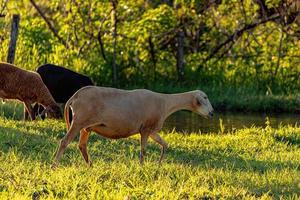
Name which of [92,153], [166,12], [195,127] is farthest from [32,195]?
[166,12]

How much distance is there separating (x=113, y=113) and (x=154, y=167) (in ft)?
2.38

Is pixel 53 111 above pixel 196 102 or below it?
below

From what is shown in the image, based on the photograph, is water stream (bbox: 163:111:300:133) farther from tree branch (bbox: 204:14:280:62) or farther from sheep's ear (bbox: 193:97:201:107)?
sheep's ear (bbox: 193:97:201:107)

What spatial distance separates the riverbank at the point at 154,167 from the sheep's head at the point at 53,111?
39cm

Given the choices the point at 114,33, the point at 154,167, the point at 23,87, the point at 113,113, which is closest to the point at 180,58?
the point at 114,33

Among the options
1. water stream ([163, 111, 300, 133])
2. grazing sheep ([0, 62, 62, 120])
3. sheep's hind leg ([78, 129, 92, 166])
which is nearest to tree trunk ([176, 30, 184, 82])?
water stream ([163, 111, 300, 133])

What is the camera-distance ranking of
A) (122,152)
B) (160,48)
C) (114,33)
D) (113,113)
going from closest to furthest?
1. (113,113)
2. (122,152)
3. (114,33)
4. (160,48)

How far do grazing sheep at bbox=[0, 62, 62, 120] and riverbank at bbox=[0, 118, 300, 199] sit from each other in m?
0.39

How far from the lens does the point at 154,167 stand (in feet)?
23.4

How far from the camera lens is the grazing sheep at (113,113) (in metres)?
7.44

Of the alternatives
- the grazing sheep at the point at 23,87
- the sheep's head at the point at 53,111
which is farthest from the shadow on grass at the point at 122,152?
the sheep's head at the point at 53,111

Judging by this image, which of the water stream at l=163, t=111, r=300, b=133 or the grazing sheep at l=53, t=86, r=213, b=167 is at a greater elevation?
the grazing sheep at l=53, t=86, r=213, b=167

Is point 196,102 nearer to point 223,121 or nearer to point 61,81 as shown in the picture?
point 61,81

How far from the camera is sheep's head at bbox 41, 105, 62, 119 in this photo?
1114cm
